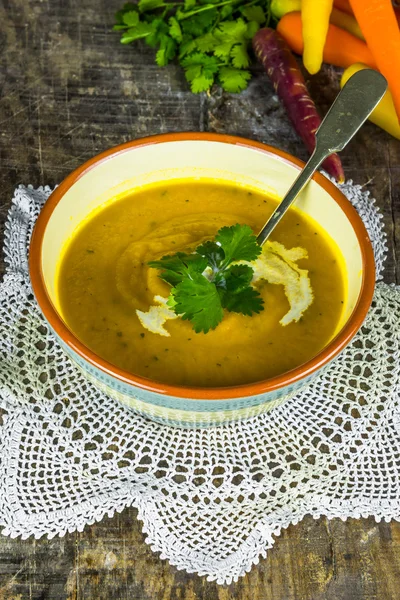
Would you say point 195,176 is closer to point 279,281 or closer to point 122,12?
point 279,281

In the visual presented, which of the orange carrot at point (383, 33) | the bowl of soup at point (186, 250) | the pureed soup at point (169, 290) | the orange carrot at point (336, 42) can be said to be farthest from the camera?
the orange carrot at point (336, 42)

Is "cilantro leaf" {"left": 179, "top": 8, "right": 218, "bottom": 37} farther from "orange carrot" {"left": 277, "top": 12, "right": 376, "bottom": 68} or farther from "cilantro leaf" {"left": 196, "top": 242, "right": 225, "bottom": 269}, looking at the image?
"cilantro leaf" {"left": 196, "top": 242, "right": 225, "bottom": 269}

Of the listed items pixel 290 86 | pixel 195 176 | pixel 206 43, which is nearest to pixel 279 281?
pixel 195 176

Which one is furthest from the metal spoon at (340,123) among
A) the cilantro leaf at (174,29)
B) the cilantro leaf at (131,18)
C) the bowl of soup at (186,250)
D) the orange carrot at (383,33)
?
the cilantro leaf at (131,18)

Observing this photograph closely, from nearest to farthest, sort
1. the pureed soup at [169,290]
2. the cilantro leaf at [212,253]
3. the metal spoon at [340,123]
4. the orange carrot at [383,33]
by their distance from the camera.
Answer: the pureed soup at [169,290], the cilantro leaf at [212,253], the metal spoon at [340,123], the orange carrot at [383,33]

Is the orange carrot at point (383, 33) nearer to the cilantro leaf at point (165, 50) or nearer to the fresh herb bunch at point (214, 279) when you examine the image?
the cilantro leaf at point (165, 50)

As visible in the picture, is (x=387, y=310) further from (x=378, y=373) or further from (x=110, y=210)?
(x=110, y=210)

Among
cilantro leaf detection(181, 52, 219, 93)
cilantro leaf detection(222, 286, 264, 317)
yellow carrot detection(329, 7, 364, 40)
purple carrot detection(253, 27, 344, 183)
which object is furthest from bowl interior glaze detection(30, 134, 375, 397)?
yellow carrot detection(329, 7, 364, 40)

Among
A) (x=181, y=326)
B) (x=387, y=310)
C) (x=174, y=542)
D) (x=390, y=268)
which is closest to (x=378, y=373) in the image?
(x=387, y=310)
